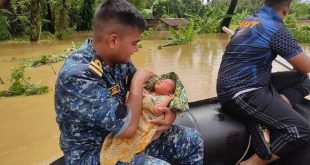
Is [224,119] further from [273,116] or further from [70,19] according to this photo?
[70,19]

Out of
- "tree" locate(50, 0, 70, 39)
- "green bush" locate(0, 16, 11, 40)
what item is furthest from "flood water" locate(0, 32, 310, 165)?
"green bush" locate(0, 16, 11, 40)

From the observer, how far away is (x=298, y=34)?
1367cm

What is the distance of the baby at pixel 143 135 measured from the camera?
2.15m

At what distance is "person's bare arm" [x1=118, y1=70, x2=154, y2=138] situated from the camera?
211 centimetres

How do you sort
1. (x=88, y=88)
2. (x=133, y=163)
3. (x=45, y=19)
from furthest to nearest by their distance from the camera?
1. (x=45, y=19)
2. (x=133, y=163)
3. (x=88, y=88)

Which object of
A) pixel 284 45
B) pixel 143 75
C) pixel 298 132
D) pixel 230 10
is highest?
pixel 284 45

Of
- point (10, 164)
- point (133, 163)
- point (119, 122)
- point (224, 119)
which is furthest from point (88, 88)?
point (10, 164)

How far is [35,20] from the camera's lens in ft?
46.6

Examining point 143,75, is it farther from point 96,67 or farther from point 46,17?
point 46,17

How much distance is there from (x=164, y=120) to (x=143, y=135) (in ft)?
0.50

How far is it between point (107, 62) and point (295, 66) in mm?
1504

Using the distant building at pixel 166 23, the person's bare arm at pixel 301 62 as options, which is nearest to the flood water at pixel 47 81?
the distant building at pixel 166 23

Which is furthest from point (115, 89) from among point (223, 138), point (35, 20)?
point (35, 20)

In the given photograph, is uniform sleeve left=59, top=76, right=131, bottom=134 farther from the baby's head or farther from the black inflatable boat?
the black inflatable boat
